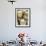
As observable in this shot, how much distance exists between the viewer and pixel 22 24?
5.55 metres

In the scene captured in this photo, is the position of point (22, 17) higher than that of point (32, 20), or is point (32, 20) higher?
point (22, 17)

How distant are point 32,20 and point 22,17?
42 cm

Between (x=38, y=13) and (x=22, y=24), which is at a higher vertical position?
(x=38, y=13)

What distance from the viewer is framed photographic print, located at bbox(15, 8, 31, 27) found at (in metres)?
5.52

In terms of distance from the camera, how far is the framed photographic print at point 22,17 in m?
5.52

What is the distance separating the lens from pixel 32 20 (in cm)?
551

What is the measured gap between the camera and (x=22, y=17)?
219 inches

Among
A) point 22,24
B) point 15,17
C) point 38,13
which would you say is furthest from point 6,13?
point 38,13

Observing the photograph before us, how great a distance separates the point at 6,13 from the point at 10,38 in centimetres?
102

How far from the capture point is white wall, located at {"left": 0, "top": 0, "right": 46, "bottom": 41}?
550cm

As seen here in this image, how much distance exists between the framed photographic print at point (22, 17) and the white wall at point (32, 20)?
12cm

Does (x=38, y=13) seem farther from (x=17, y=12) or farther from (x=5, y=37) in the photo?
(x=5, y=37)

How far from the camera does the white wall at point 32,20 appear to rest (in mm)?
5500

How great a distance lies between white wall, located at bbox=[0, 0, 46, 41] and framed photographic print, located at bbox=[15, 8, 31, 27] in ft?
0.40
